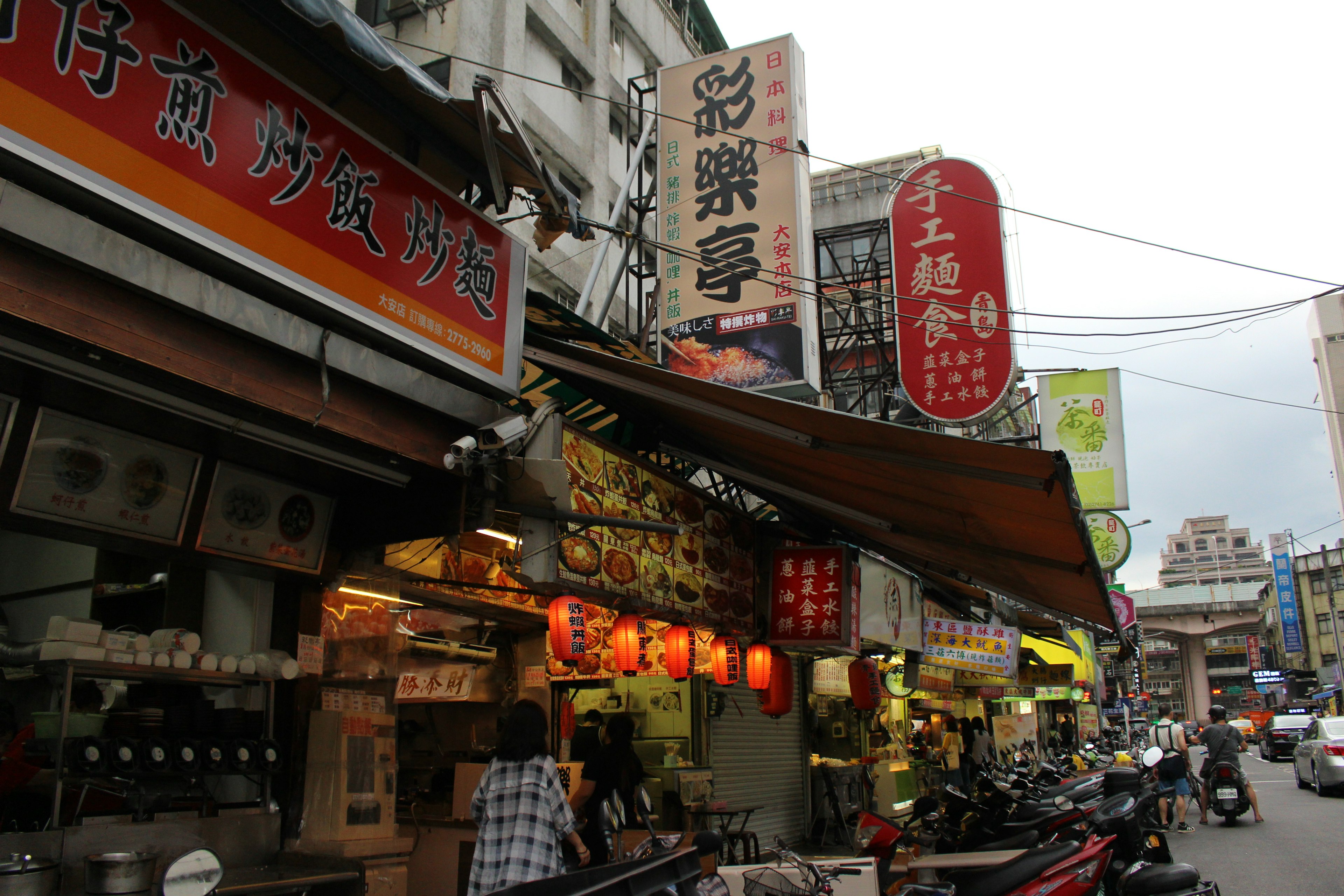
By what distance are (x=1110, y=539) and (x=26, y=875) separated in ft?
65.0

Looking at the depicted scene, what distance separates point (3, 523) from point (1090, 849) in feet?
23.9

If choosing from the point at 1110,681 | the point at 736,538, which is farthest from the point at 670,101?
the point at 1110,681

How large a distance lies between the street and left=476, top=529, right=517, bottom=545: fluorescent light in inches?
320

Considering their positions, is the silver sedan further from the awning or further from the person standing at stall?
the person standing at stall

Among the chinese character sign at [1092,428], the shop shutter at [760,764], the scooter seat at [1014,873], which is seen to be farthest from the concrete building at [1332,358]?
the scooter seat at [1014,873]

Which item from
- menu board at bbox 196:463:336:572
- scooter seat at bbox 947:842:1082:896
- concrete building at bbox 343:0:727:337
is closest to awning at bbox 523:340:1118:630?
menu board at bbox 196:463:336:572

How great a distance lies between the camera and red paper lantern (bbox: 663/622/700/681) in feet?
30.8

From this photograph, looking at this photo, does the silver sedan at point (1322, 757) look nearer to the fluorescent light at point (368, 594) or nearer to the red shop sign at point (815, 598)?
the red shop sign at point (815, 598)

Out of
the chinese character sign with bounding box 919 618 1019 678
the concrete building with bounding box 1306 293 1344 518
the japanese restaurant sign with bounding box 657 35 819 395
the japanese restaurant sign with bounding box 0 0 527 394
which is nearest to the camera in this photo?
the japanese restaurant sign with bounding box 0 0 527 394

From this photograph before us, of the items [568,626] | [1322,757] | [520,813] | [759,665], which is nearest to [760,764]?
[759,665]

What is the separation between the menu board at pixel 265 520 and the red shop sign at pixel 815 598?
18.8ft

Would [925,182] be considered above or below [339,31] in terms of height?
above

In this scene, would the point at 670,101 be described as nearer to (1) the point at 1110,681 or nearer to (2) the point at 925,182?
(2) the point at 925,182

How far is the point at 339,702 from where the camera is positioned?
20.6 feet
